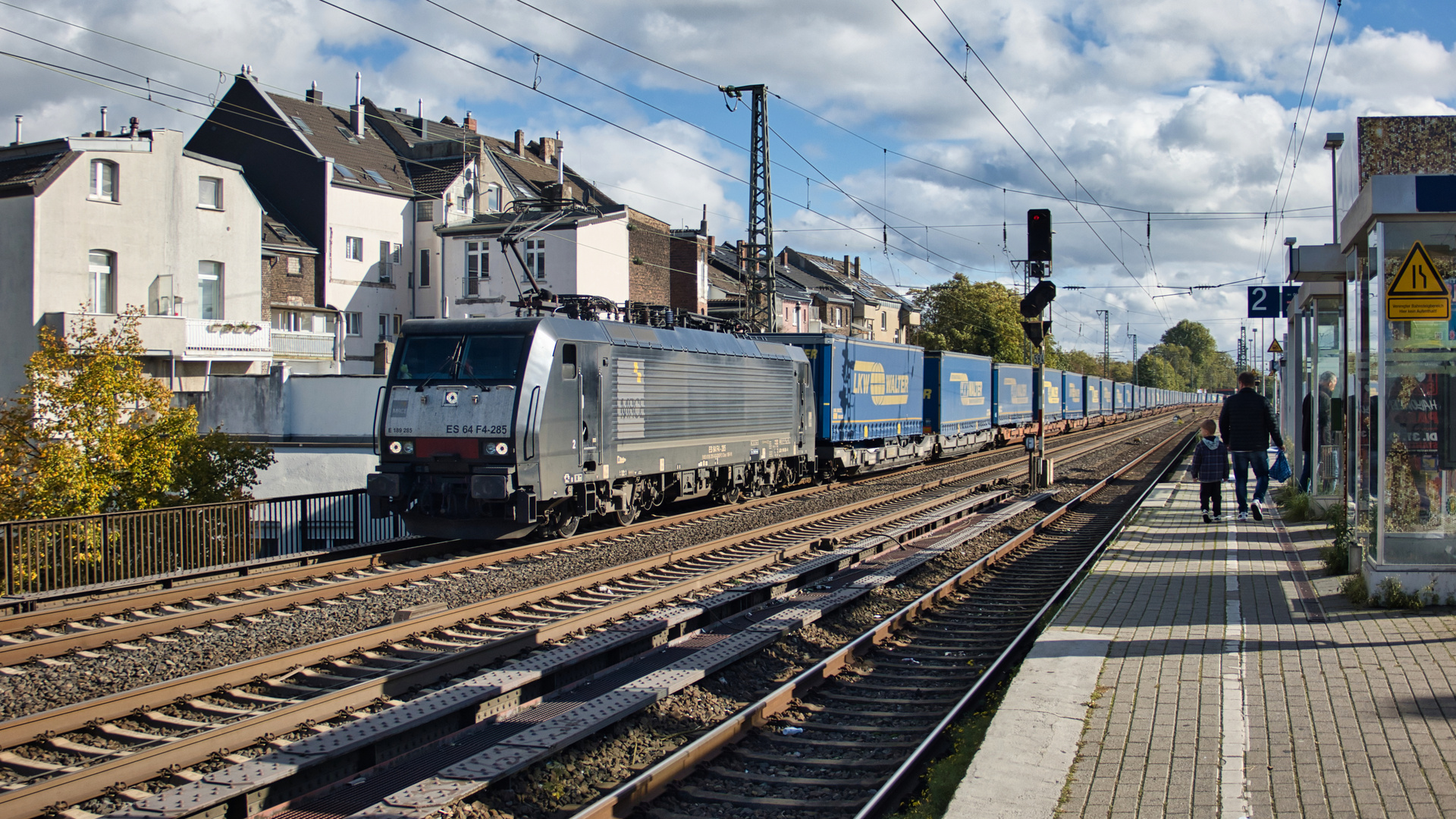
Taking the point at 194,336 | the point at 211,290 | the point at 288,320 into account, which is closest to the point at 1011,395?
the point at 288,320

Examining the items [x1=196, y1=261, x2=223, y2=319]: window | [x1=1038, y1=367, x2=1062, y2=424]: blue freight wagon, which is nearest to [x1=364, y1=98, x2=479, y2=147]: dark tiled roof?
[x1=196, y1=261, x2=223, y2=319]: window

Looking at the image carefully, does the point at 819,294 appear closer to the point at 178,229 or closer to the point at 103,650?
the point at 178,229

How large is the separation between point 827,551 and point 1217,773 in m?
8.11

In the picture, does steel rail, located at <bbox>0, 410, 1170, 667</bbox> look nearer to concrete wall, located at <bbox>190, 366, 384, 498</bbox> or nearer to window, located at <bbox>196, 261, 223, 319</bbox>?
concrete wall, located at <bbox>190, 366, 384, 498</bbox>

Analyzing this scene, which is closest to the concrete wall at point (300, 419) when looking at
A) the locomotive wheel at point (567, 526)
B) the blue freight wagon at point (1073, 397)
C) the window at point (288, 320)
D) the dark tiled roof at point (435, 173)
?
the window at point (288, 320)

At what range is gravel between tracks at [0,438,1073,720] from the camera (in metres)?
6.96

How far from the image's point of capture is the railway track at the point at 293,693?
17.1 ft

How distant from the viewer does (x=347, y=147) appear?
4388cm

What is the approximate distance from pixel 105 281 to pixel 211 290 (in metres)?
3.63

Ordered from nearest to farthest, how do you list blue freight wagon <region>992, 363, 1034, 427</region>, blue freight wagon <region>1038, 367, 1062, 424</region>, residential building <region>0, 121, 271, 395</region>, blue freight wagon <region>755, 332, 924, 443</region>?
1. blue freight wagon <region>755, 332, 924, 443</region>
2. residential building <region>0, 121, 271, 395</region>
3. blue freight wagon <region>992, 363, 1034, 427</region>
4. blue freight wagon <region>1038, 367, 1062, 424</region>

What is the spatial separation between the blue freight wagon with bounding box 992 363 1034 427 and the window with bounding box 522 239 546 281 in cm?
→ 1801

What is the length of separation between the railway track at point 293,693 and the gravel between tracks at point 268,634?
0.55 metres

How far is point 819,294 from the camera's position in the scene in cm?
6525

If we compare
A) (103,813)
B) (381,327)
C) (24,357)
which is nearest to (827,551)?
(103,813)
